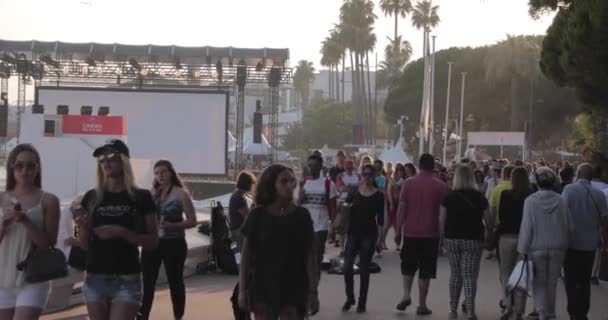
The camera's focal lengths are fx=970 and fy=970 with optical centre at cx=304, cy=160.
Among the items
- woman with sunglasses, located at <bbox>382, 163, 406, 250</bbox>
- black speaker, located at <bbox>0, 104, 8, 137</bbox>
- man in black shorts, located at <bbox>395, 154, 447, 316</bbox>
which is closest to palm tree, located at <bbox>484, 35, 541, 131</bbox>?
black speaker, located at <bbox>0, 104, 8, 137</bbox>

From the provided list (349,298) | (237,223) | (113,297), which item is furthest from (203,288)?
(113,297)

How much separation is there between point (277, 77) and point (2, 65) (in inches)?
442

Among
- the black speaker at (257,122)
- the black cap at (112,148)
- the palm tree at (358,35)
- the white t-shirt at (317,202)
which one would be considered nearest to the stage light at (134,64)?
the black speaker at (257,122)

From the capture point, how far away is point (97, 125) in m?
29.4

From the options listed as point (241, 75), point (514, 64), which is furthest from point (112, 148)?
point (514, 64)

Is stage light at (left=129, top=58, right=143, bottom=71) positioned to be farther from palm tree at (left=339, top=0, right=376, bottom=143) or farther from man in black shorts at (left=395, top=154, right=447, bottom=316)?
palm tree at (left=339, top=0, right=376, bottom=143)

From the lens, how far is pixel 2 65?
3944 cm

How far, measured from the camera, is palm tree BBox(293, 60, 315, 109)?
439 ft

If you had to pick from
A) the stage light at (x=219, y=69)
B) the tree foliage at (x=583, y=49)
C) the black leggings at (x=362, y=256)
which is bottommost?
the black leggings at (x=362, y=256)

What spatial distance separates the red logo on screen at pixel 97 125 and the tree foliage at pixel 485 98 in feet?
124

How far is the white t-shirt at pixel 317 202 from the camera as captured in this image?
11.1 meters

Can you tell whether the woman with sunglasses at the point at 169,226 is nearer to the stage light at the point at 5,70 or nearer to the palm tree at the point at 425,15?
the stage light at the point at 5,70

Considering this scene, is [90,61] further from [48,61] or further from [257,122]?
[257,122]

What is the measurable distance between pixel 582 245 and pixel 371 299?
2991mm
